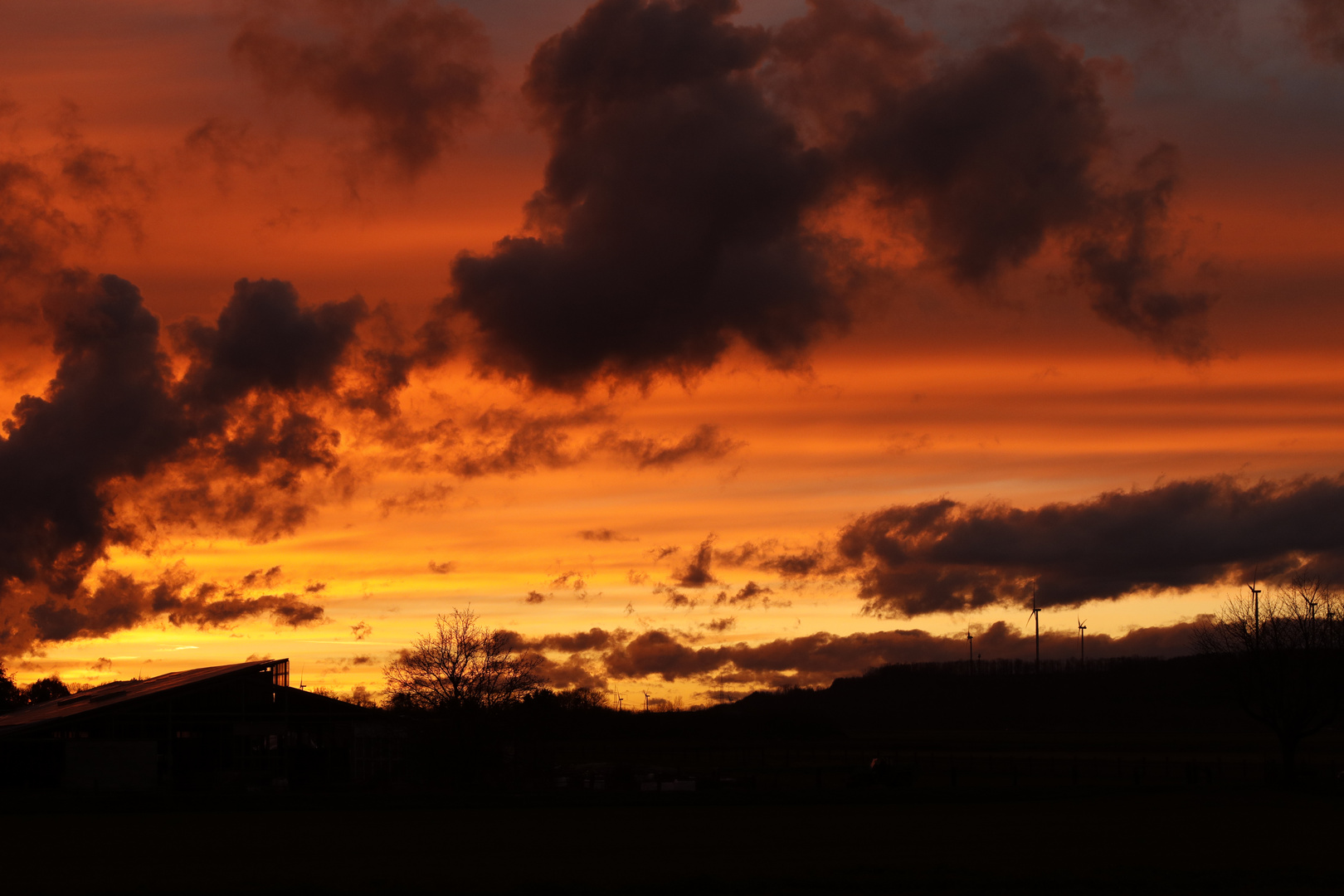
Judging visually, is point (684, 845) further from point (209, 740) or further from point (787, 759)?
point (787, 759)

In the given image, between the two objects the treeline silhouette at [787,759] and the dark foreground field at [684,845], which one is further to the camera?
the treeline silhouette at [787,759]

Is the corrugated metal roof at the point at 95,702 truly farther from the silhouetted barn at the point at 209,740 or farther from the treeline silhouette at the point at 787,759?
the treeline silhouette at the point at 787,759

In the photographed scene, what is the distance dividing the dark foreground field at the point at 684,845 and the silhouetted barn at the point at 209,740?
9211mm

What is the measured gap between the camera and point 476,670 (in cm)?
6153

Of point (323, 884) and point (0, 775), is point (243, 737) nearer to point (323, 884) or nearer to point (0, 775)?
point (0, 775)

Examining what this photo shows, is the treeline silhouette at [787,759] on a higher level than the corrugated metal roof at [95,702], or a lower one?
lower

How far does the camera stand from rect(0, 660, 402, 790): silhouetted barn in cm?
5434

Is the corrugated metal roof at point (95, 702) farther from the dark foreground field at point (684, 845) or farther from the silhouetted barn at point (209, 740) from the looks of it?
the dark foreground field at point (684, 845)

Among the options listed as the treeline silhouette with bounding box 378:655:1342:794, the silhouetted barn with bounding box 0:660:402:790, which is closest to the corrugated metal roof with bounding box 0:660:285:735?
the silhouetted barn with bounding box 0:660:402:790

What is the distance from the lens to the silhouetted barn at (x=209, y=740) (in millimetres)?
54344

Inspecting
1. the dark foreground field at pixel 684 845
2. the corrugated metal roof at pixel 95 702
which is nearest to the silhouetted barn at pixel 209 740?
the corrugated metal roof at pixel 95 702

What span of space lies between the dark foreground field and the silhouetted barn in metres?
9.21

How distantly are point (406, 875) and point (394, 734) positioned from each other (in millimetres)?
38271

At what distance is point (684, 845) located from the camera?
30.2 metres
